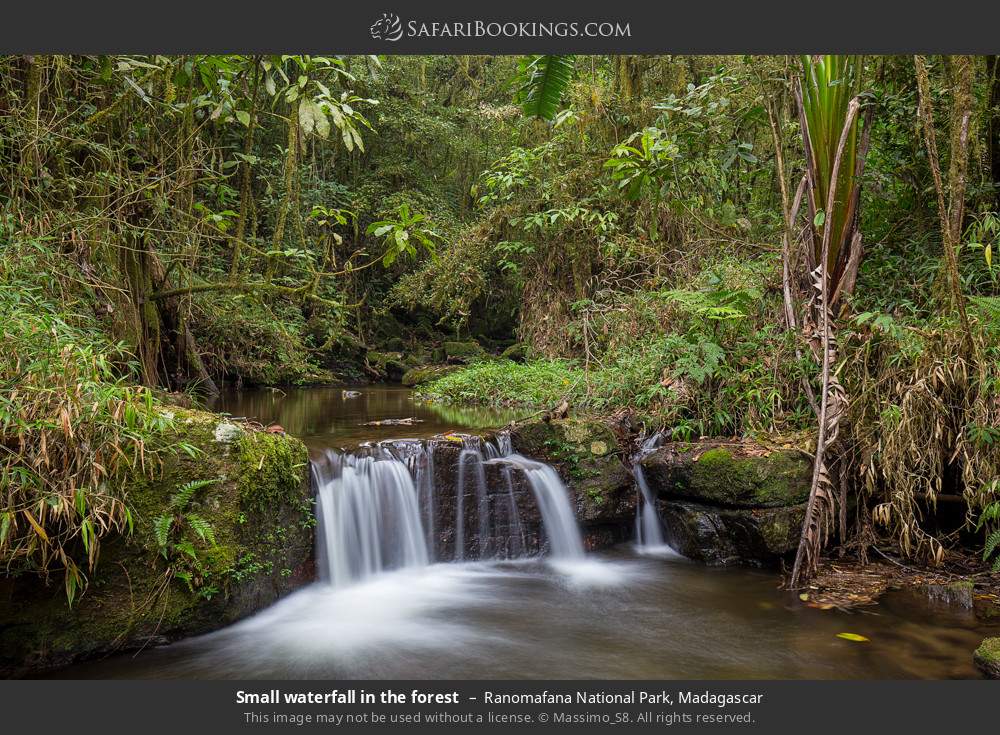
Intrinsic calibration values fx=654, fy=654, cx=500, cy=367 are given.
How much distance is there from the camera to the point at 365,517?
5727mm

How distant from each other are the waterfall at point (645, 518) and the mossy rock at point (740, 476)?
15.3 inches

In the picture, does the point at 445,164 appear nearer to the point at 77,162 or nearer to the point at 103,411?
the point at 77,162

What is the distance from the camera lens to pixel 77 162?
578cm

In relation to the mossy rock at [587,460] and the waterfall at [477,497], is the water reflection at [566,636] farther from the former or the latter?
the mossy rock at [587,460]

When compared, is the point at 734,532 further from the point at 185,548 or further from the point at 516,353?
the point at 516,353

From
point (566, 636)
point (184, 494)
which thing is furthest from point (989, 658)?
point (184, 494)

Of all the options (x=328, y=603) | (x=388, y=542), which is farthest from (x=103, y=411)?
(x=388, y=542)

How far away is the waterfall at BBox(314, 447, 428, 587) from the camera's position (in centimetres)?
548

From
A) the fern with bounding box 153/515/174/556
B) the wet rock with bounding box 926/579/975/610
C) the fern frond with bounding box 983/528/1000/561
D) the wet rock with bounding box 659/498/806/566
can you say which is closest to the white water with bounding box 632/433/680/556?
the wet rock with bounding box 659/498/806/566

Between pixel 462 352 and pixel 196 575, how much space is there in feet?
36.6

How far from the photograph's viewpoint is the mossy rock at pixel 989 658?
3684mm

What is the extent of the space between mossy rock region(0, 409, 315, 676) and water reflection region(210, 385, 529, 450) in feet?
4.68

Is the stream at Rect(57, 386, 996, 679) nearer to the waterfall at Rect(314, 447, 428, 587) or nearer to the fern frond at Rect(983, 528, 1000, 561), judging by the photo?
the waterfall at Rect(314, 447, 428, 587)

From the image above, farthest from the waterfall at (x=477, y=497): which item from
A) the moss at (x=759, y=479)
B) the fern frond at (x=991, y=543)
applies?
the fern frond at (x=991, y=543)
